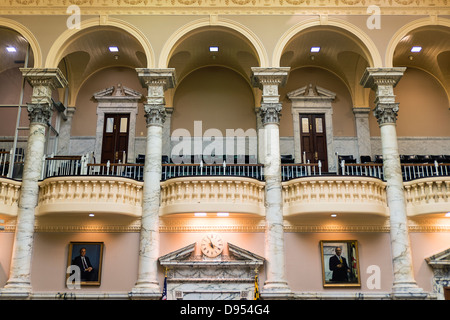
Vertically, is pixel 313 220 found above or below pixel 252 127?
below

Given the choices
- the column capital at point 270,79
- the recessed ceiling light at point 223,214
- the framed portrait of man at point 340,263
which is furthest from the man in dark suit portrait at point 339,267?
the column capital at point 270,79

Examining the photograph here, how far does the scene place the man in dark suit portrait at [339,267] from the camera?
11234 millimetres

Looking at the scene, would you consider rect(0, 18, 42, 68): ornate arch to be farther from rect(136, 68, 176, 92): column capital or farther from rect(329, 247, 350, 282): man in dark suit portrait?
rect(329, 247, 350, 282): man in dark suit portrait

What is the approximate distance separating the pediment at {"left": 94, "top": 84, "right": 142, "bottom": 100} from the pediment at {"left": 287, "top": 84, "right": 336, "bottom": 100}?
5.11 m

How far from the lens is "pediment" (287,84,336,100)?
47.6ft

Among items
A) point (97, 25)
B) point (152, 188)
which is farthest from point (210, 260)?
point (97, 25)

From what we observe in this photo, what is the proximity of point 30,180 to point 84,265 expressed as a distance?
2.59m

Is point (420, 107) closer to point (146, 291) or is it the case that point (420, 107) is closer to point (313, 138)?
point (313, 138)

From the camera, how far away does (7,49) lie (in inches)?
549

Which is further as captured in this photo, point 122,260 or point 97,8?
point 97,8

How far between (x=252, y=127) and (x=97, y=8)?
588cm

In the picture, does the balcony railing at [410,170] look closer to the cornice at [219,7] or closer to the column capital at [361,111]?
the column capital at [361,111]

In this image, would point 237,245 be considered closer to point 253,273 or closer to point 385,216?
point 253,273

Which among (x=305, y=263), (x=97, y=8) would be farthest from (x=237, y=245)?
(x=97, y=8)
